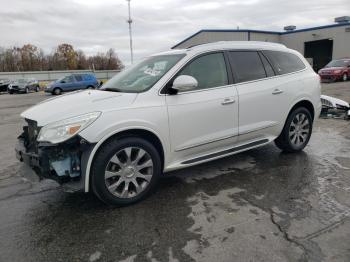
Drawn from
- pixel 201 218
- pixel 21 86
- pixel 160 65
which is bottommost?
pixel 201 218

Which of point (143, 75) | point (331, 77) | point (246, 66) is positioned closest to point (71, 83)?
point (331, 77)

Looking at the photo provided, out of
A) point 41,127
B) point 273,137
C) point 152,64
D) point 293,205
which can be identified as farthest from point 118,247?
point 273,137

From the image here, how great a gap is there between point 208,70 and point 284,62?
5.30 feet

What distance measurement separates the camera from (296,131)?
5562 millimetres

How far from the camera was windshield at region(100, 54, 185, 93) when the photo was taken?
166 inches

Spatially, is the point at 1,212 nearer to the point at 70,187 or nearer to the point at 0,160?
the point at 70,187

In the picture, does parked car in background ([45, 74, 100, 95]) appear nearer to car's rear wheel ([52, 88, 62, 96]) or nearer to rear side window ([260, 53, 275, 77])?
car's rear wheel ([52, 88, 62, 96])

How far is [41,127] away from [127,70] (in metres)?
1.81

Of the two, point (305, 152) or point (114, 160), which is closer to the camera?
point (114, 160)

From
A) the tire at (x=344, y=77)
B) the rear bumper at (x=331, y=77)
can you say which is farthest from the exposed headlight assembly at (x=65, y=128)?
the tire at (x=344, y=77)

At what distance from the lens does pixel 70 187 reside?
3.54 metres

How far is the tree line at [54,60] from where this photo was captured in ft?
230

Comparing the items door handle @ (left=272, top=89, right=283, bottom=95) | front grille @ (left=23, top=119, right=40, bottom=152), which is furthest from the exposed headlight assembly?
door handle @ (left=272, top=89, right=283, bottom=95)

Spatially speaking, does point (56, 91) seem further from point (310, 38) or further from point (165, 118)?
point (310, 38)
